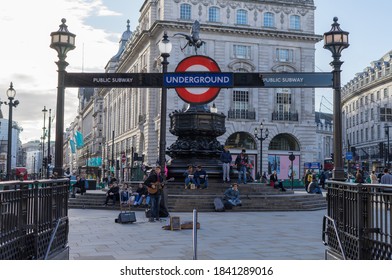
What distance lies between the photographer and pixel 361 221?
636 centimetres

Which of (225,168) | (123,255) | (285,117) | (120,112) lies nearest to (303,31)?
(285,117)

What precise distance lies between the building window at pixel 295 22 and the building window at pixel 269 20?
97.0 inches

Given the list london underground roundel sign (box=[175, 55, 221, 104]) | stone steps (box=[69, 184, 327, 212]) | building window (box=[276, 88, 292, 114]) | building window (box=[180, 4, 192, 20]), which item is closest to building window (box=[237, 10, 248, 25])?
building window (box=[180, 4, 192, 20])

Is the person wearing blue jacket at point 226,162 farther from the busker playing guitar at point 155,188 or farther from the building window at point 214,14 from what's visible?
the building window at point 214,14

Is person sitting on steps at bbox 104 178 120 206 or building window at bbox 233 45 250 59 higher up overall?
building window at bbox 233 45 250 59

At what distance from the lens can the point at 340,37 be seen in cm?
1095

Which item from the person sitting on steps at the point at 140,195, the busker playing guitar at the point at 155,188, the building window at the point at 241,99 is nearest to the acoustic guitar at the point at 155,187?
the busker playing guitar at the point at 155,188

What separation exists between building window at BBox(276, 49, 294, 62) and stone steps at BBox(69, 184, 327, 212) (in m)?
38.0

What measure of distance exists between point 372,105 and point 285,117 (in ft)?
90.4

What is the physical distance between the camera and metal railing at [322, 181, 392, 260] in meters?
5.75

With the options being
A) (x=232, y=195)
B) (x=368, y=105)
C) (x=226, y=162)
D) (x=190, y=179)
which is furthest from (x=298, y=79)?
(x=368, y=105)

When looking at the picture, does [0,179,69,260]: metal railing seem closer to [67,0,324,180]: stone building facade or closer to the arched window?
→ [67,0,324,180]: stone building facade

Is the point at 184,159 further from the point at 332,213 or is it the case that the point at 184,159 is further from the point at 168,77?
the point at 332,213
